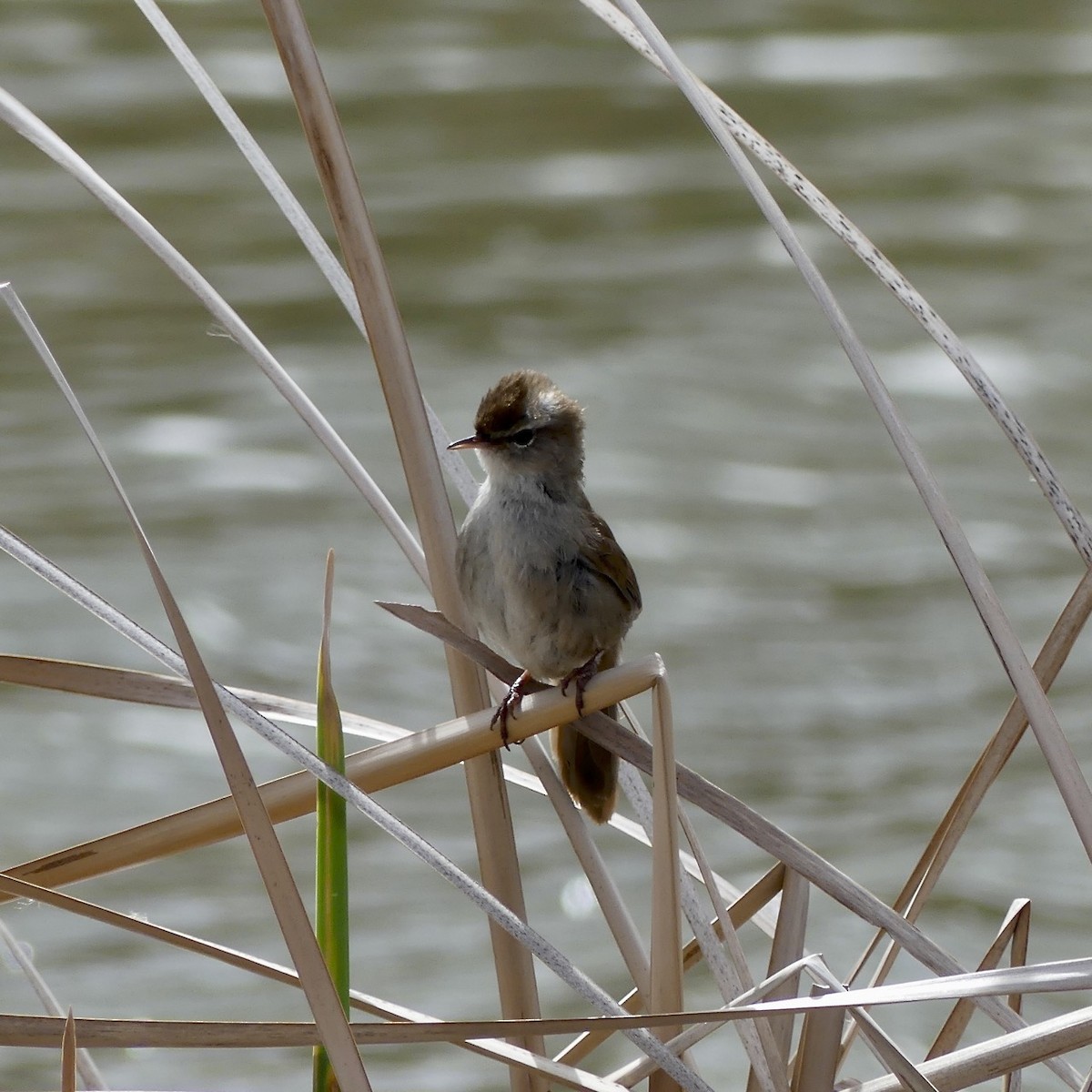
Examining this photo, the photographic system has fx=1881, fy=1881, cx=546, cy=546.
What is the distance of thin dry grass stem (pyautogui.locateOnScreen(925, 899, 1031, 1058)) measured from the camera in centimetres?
258

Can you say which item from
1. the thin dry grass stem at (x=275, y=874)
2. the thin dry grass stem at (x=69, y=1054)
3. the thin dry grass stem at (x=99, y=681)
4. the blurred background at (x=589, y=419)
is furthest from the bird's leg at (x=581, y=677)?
the blurred background at (x=589, y=419)

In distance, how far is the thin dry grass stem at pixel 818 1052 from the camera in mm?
2377

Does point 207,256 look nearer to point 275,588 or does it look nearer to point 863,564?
point 275,588

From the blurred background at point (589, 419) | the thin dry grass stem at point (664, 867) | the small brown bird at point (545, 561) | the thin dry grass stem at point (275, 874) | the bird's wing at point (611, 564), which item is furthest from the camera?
the blurred background at point (589, 419)

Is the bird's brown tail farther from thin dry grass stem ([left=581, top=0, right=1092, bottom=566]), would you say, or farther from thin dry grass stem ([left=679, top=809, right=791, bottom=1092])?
thin dry grass stem ([left=581, top=0, right=1092, bottom=566])

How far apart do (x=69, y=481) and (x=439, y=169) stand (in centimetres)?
258

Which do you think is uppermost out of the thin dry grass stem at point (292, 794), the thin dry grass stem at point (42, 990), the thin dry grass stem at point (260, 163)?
the thin dry grass stem at point (260, 163)

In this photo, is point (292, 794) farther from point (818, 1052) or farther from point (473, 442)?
point (473, 442)

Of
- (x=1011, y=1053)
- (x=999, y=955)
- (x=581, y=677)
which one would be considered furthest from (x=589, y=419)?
(x=1011, y=1053)

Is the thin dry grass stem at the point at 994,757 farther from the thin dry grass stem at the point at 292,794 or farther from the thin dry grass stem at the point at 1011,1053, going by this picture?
the thin dry grass stem at the point at 292,794

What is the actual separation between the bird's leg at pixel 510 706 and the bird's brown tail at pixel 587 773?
137 mm

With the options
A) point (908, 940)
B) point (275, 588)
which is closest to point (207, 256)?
point (275, 588)

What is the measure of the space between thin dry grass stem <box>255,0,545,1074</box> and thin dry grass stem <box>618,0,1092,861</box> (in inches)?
15.5

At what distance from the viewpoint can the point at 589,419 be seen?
6105 mm
